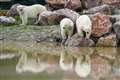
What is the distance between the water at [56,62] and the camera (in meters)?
10.1

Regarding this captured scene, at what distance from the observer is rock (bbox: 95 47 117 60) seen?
13633mm

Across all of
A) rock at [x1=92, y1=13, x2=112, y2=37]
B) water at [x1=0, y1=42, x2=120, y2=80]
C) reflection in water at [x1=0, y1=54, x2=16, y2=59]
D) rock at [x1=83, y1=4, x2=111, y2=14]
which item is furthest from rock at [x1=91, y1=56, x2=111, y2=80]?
rock at [x1=83, y1=4, x2=111, y2=14]

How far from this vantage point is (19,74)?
408 inches

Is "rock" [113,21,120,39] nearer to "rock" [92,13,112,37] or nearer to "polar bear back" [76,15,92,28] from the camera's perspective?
"rock" [92,13,112,37]

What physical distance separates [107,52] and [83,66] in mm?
3131

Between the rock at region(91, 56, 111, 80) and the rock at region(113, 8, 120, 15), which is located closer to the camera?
the rock at region(91, 56, 111, 80)

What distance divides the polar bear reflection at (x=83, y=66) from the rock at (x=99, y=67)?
0.37 ft

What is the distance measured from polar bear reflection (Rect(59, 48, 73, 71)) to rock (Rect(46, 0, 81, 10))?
6895 millimetres

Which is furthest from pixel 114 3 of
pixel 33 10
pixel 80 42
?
pixel 80 42

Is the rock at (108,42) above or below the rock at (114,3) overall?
below

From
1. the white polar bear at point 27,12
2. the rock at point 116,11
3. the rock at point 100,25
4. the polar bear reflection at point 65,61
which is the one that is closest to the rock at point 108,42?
the rock at point 100,25

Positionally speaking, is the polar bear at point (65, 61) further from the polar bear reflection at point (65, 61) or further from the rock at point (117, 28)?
the rock at point (117, 28)

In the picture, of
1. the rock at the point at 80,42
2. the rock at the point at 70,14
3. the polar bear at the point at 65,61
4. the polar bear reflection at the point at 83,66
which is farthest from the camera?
the rock at the point at 70,14

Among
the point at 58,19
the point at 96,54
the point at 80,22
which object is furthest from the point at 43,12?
the point at 96,54
